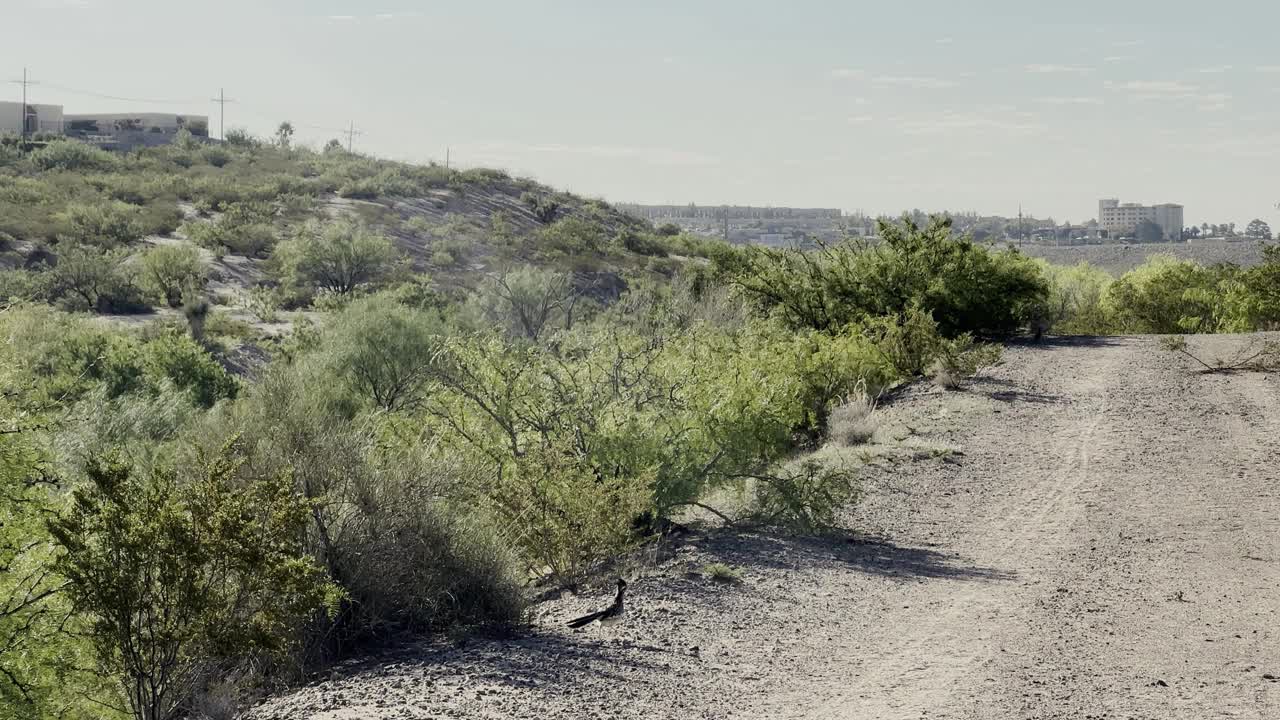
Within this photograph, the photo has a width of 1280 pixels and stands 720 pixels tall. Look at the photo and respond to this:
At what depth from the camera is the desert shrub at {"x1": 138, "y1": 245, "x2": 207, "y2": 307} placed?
41.7m

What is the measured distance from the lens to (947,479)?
52.5ft

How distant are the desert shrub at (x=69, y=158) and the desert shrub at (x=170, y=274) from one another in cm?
2702

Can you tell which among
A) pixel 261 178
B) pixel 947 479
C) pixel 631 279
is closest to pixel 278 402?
pixel 947 479

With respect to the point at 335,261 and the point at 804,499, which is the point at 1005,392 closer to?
the point at 804,499

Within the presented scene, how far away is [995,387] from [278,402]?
1512cm

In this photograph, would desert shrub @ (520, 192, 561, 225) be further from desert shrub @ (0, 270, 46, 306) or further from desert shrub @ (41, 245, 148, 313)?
desert shrub @ (0, 270, 46, 306)

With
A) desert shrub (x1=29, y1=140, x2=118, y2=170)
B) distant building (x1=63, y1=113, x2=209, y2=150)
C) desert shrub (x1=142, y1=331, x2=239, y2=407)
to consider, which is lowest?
desert shrub (x1=142, y1=331, x2=239, y2=407)

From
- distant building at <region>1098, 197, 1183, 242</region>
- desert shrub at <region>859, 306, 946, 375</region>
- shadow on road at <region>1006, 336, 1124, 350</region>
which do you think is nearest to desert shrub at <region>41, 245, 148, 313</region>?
desert shrub at <region>859, 306, 946, 375</region>

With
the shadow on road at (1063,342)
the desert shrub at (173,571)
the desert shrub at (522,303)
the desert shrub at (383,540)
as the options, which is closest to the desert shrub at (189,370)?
the desert shrub at (522,303)

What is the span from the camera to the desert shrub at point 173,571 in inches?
277

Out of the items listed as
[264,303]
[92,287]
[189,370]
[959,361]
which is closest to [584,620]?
[959,361]

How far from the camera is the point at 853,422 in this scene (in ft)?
61.2

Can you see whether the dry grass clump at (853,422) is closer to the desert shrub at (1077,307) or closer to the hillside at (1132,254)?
the desert shrub at (1077,307)

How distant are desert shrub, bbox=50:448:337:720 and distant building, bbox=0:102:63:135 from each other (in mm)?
Result: 109452
